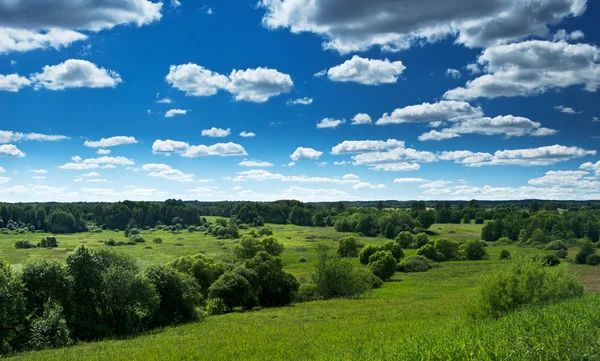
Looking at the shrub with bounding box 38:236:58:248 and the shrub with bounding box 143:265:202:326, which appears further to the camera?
the shrub with bounding box 38:236:58:248

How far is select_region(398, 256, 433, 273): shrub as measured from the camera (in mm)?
98225

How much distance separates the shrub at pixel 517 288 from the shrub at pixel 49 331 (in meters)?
34.1

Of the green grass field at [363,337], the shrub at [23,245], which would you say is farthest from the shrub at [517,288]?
the shrub at [23,245]

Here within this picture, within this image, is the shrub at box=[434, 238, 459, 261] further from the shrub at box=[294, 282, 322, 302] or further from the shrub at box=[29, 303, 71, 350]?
the shrub at box=[29, 303, 71, 350]

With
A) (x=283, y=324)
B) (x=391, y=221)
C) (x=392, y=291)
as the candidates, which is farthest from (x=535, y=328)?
(x=391, y=221)

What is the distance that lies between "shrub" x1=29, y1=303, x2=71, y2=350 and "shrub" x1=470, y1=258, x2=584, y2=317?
34.1 meters

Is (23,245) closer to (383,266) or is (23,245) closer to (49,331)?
(383,266)

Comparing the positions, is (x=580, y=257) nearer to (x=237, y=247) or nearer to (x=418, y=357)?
(x=237, y=247)

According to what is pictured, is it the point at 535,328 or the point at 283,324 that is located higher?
the point at 535,328

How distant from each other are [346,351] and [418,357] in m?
7.19

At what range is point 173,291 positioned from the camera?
46750 mm

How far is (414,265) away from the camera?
99000mm

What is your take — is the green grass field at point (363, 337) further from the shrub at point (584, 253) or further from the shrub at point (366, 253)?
the shrub at point (584, 253)

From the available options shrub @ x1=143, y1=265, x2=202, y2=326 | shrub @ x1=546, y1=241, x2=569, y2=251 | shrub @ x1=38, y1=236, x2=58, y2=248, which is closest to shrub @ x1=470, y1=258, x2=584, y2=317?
shrub @ x1=143, y1=265, x2=202, y2=326
